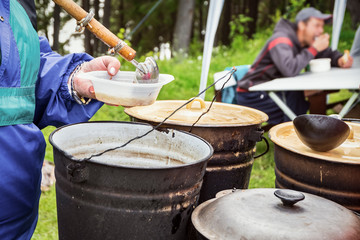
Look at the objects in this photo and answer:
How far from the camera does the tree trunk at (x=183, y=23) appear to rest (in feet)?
43.8

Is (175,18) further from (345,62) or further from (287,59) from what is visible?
(287,59)

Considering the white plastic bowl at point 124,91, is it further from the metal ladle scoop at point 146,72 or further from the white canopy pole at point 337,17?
the white canopy pole at point 337,17

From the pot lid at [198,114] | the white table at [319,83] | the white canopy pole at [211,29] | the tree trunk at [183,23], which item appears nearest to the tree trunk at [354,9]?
the tree trunk at [183,23]

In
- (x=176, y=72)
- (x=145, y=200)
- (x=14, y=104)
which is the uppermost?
(x=14, y=104)

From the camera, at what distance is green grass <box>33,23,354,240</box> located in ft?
10.6

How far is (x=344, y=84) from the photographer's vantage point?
4.14 metres

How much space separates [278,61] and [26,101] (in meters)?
3.95

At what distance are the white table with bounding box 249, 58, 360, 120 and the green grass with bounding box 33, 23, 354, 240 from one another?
2.92 feet

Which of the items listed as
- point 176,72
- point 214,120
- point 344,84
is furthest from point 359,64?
point 214,120

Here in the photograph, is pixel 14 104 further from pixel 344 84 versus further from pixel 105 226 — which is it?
pixel 344 84

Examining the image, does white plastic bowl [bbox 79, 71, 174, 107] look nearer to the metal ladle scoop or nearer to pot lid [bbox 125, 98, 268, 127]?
the metal ladle scoop

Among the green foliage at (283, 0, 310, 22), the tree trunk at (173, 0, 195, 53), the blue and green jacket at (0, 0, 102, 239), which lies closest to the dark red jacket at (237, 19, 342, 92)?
the blue and green jacket at (0, 0, 102, 239)

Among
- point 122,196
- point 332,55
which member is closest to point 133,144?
point 122,196

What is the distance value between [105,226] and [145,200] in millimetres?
174
